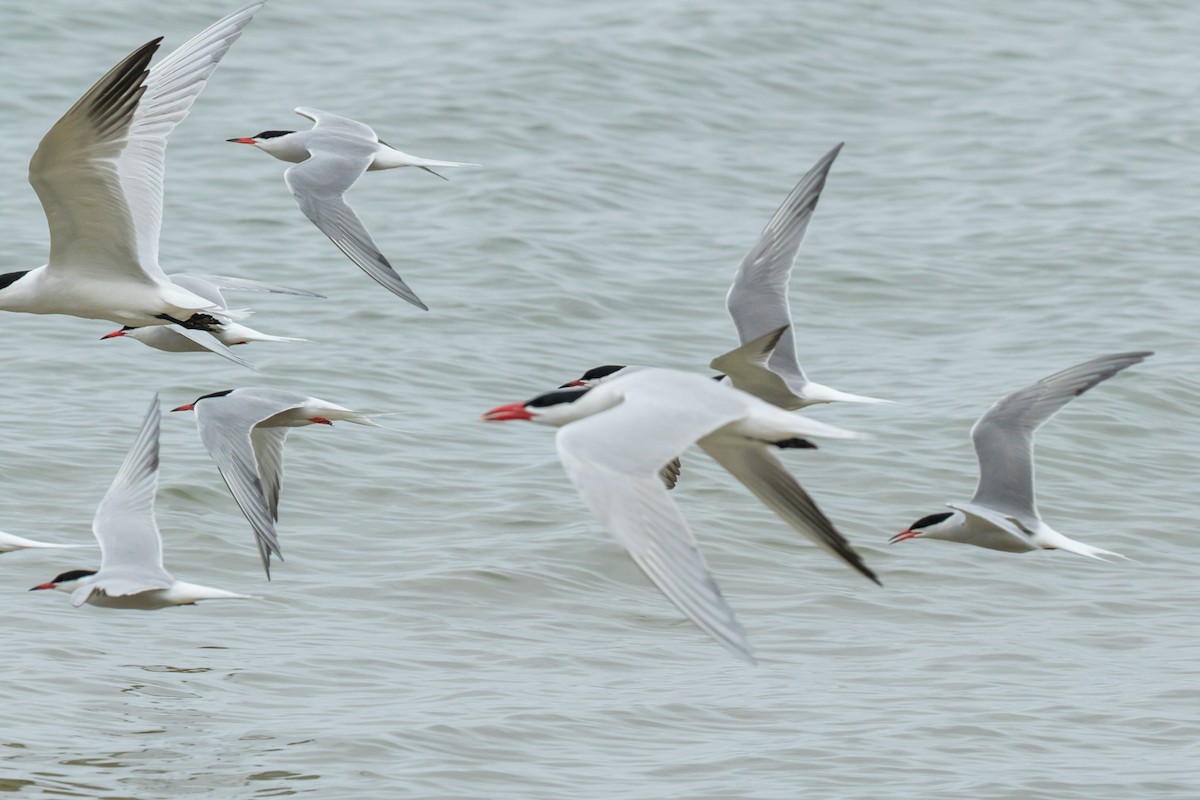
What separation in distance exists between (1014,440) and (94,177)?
3.67 m

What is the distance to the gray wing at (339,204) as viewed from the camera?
23.7ft

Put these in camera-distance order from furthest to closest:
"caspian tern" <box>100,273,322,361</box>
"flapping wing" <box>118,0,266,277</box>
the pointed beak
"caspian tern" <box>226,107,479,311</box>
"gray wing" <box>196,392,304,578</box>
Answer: "caspian tern" <box>100,273,322,361</box>, "caspian tern" <box>226,107,479,311</box>, "gray wing" <box>196,392,304,578</box>, "flapping wing" <box>118,0,266,277</box>, the pointed beak

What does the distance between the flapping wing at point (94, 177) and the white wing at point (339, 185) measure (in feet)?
3.00

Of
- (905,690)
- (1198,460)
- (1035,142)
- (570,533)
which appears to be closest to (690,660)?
(905,690)

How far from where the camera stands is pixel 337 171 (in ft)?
26.9

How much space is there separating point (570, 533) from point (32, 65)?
32.4 ft

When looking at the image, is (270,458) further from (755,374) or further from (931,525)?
(931,525)

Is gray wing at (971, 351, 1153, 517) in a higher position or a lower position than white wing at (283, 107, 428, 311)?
lower

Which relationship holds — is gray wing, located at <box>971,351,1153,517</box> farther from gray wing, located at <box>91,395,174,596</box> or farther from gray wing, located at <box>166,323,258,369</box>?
gray wing, located at <box>91,395,174,596</box>

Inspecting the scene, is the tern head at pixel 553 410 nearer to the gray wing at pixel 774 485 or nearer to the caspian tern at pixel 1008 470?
the gray wing at pixel 774 485

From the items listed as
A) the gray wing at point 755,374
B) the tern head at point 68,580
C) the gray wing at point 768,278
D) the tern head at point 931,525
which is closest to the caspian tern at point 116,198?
the tern head at point 68,580

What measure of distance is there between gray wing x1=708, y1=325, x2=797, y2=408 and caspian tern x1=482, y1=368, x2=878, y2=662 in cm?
97

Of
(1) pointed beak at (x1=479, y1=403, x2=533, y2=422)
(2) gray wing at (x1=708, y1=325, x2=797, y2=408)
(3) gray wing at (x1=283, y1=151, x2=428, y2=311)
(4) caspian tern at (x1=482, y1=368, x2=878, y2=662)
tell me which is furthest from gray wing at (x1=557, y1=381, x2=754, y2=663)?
(3) gray wing at (x1=283, y1=151, x2=428, y2=311)

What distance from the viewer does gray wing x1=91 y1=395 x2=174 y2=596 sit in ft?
23.1
